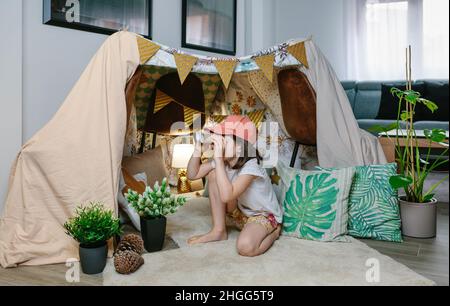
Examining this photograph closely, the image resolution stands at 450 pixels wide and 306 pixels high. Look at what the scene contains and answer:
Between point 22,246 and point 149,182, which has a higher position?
point 149,182

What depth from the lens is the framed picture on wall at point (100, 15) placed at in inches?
91.7

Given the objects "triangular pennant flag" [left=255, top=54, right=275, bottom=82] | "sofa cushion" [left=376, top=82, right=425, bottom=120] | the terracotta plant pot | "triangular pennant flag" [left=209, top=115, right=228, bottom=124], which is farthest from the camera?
"sofa cushion" [left=376, top=82, right=425, bottom=120]

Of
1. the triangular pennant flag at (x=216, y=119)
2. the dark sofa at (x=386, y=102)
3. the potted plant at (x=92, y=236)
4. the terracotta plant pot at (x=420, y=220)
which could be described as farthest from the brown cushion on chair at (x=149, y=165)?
the dark sofa at (x=386, y=102)

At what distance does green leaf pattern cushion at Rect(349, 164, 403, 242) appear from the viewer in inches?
78.7

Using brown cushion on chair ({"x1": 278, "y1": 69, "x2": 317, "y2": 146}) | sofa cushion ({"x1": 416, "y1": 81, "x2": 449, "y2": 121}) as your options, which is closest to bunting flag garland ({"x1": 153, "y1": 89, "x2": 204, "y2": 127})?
brown cushion on chair ({"x1": 278, "y1": 69, "x2": 317, "y2": 146})

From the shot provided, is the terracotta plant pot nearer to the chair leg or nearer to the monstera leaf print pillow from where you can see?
the monstera leaf print pillow

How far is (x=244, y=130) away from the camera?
198 cm

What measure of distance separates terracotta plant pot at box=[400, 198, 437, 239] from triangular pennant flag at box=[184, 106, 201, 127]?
1611 mm

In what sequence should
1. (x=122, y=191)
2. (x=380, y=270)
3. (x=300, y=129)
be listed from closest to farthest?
(x=380, y=270) → (x=122, y=191) → (x=300, y=129)

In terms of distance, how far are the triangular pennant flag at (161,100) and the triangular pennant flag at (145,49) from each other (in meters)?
0.82

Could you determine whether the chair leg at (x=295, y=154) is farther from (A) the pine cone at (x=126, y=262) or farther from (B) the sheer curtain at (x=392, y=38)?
(B) the sheer curtain at (x=392, y=38)

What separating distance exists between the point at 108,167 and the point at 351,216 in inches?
48.8
